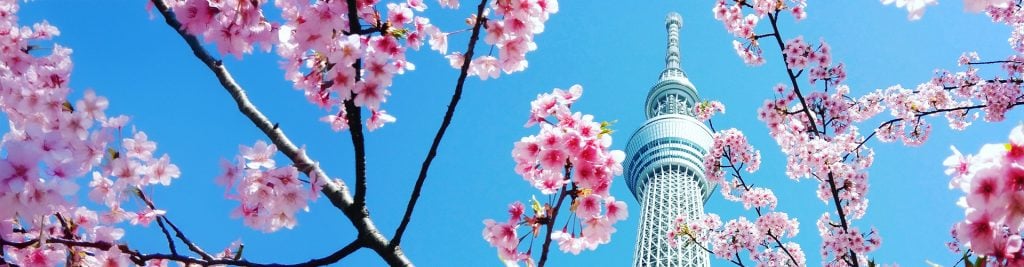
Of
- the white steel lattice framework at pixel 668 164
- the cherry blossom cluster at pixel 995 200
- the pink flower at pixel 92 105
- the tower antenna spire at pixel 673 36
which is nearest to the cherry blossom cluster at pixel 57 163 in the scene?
the pink flower at pixel 92 105

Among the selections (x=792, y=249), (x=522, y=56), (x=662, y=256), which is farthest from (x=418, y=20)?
(x=662, y=256)

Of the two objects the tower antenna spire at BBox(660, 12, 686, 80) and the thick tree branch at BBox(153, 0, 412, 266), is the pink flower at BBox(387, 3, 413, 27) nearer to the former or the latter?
the thick tree branch at BBox(153, 0, 412, 266)

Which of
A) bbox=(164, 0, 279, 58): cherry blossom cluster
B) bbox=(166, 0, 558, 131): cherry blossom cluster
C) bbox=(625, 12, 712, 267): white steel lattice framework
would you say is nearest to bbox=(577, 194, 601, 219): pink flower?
bbox=(166, 0, 558, 131): cherry blossom cluster

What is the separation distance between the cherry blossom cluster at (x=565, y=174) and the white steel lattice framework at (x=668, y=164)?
3965 centimetres

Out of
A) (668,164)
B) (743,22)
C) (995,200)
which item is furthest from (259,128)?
(668,164)

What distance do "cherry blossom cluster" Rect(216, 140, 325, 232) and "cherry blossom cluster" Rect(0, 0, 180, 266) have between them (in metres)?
0.32

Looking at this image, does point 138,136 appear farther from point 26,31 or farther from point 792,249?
point 792,249

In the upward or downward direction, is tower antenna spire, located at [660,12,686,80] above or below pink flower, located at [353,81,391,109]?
above

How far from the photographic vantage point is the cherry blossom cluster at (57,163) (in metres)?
1.75

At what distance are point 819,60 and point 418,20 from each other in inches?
196

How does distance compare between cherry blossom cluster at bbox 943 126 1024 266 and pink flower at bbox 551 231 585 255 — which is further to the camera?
pink flower at bbox 551 231 585 255

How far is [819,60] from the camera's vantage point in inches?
254

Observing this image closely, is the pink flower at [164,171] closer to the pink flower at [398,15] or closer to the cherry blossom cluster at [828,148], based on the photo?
the pink flower at [398,15]

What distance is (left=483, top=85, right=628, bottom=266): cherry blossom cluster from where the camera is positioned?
2205mm
